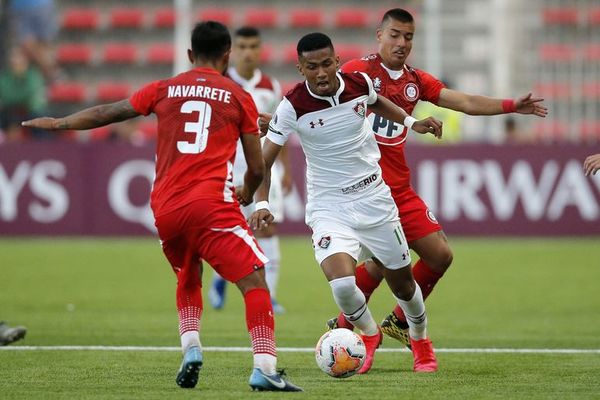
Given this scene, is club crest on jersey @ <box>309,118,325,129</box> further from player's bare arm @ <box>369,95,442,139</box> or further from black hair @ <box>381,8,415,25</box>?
black hair @ <box>381,8,415,25</box>

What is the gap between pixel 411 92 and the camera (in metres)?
9.23

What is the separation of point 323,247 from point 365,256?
0.49 meters

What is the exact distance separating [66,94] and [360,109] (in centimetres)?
1947

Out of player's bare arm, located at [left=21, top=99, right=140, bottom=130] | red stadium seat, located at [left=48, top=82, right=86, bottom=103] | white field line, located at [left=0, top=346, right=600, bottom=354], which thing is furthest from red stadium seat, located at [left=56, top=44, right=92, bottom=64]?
player's bare arm, located at [left=21, top=99, right=140, bottom=130]

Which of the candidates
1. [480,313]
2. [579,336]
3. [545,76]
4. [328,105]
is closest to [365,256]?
[328,105]

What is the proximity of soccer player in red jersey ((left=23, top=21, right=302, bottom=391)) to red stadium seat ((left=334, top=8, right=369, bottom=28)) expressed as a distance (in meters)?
19.0

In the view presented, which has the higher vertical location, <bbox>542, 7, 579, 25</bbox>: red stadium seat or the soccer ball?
<bbox>542, 7, 579, 25</bbox>: red stadium seat

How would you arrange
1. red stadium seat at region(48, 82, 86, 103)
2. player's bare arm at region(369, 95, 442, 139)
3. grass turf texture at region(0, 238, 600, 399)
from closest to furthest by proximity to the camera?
grass turf texture at region(0, 238, 600, 399) → player's bare arm at region(369, 95, 442, 139) → red stadium seat at region(48, 82, 86, 103)

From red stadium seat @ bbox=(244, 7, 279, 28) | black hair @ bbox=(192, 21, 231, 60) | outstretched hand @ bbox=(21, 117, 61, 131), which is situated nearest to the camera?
black hair @ bbox=(192, 21, 231, 60)

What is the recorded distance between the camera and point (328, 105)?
27.2ft

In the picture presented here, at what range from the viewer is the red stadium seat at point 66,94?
2698cm

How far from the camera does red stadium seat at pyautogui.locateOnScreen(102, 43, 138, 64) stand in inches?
1070

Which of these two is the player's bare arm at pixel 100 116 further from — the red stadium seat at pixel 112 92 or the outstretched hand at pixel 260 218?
the red stadium seat at pixel 112 92

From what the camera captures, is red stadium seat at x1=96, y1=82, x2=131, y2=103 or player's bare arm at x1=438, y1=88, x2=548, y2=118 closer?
player's bare arm at x1=438, y1=88, x2=548, y2=118
